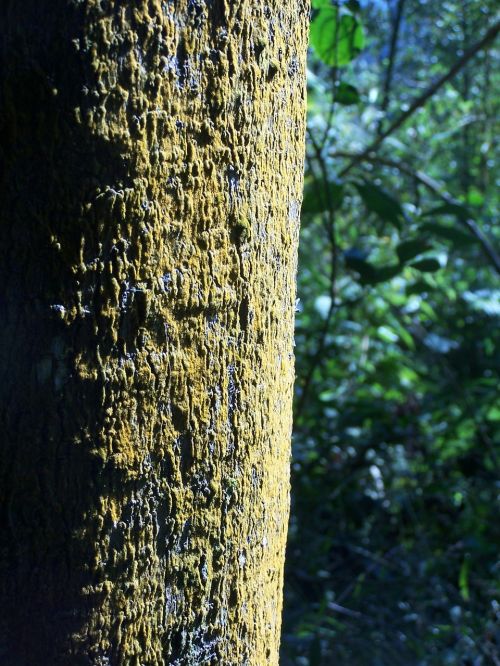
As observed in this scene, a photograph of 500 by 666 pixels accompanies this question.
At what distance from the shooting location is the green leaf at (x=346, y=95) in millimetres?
1785

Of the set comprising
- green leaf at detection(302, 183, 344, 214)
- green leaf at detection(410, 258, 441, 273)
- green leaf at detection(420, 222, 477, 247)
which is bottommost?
green leaf at detection(410, 258, 441, 273)

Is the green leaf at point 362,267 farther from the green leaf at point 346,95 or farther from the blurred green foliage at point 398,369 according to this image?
the green leaf at point 346,95

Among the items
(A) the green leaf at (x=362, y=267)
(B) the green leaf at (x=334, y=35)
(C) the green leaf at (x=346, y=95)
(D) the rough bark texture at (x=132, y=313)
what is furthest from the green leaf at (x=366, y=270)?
(D) the rough bark texture at (x=132, y=313)

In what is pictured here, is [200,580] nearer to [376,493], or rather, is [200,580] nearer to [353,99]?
[353,99]

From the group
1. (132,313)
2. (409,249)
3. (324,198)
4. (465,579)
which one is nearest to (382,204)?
(409,249)

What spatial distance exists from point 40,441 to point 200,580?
7.7 inches

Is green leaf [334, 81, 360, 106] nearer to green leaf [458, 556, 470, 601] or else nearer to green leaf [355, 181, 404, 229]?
green leaf [355, 181, 404, 229]

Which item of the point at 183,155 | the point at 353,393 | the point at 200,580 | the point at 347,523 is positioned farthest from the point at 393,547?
the point at 183,155

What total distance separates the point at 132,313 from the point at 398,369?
2.65 meters

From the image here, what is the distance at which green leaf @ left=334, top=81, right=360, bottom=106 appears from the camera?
179 centimetres

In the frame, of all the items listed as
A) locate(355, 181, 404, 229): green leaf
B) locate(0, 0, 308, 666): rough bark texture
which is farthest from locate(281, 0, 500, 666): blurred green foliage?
locate(0, 0, 308, 666): rough bark texture

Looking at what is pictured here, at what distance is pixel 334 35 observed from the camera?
1648 millimetres

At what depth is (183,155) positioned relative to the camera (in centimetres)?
60

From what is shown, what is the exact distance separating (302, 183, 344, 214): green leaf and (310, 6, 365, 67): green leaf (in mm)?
370
